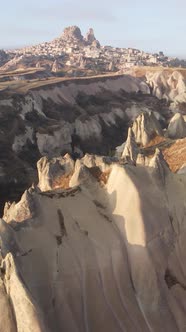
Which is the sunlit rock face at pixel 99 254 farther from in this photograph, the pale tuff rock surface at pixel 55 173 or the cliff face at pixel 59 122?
the cliff face at pixel 59 122

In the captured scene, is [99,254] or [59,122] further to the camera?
[59,122]

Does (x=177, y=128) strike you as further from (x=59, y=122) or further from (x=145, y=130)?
(x=59, y=122)

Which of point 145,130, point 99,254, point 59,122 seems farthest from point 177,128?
point 99,254

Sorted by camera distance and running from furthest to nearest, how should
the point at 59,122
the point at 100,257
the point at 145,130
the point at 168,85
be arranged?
the point at 168,85, the point at 59,122, the point at 145,130, the point at 100,257

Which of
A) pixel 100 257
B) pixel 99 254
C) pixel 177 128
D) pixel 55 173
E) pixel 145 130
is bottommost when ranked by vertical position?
pixel 100 257

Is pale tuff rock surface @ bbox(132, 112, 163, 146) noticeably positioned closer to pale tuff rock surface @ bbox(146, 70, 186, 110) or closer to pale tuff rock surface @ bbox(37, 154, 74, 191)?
pale tuff rock surface @ bbox(37, 154, 74, 191)

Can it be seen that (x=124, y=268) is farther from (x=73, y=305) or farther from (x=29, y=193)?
(x=29, y=193)

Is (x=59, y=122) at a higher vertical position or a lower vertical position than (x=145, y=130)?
lower

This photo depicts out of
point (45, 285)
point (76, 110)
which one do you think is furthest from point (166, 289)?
point (76, 110)

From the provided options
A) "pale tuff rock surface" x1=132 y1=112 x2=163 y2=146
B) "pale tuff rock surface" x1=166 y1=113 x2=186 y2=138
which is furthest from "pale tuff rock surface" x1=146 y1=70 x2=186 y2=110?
"pale tuff rock surface" x1=132 y1=112 x2=163 y2=146
